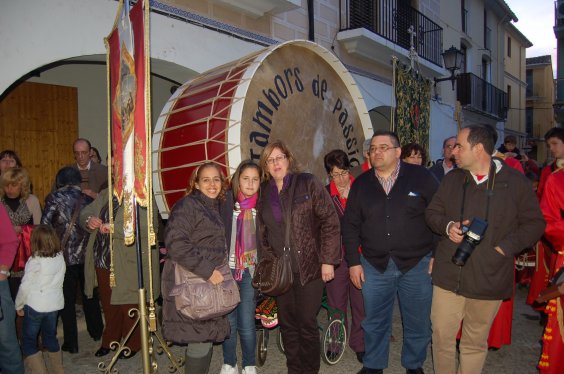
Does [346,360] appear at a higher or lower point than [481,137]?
lower

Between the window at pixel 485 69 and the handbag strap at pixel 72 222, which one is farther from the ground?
the window at pixel 485 69

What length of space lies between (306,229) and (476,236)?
102 cm

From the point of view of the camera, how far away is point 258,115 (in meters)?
3.63

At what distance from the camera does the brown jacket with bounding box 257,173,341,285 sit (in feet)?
9.98

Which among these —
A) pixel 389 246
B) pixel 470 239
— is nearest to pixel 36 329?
pixel 389 246

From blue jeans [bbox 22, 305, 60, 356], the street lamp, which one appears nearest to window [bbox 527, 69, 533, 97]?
the street lamp

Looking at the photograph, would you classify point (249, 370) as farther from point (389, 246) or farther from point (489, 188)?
point (489, 188)

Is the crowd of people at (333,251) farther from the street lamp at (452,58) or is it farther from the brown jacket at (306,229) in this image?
the street lamp at (452,58)

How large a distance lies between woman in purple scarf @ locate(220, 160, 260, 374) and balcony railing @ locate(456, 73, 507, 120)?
33.9 feet

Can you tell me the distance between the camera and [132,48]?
8.70 feet

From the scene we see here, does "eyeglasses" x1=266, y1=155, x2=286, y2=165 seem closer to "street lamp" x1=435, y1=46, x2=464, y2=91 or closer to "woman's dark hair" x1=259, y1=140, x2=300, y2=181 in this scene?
"woman's dark hair" x1=259, y1=140, x2=300, y2=181

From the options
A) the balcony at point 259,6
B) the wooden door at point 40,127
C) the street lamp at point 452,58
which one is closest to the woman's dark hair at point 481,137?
the balcony at point 259,6

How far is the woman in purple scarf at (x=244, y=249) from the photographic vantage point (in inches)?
124

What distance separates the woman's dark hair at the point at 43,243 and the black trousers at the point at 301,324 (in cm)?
159
